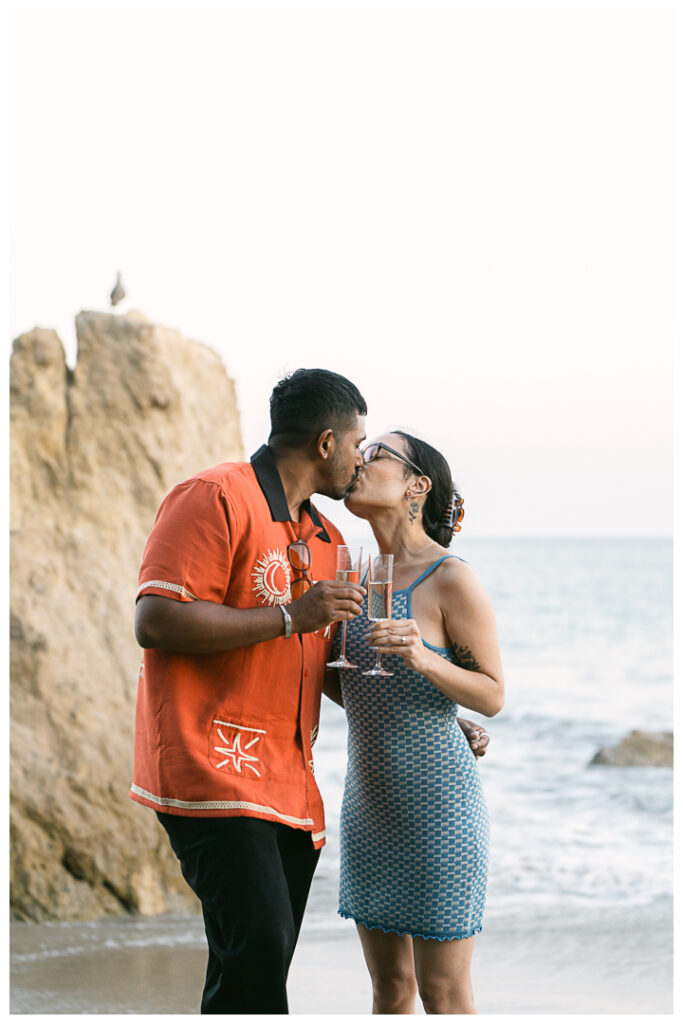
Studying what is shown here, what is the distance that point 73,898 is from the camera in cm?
623

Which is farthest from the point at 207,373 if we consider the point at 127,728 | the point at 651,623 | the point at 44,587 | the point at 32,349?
the point at 651,623

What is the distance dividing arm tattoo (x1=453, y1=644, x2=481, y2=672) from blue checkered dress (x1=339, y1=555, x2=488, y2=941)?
0.03 m

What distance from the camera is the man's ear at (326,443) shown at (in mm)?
3398

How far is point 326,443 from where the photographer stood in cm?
342

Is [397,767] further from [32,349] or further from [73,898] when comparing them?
[32,349]

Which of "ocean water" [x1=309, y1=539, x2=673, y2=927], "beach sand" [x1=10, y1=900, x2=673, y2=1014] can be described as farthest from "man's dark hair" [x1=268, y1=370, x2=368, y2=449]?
"ocean water" [x1=309, y1=539, x2=673, y2=927]

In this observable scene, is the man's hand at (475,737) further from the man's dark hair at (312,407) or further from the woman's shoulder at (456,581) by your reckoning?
the man's dark hair at (312,407)

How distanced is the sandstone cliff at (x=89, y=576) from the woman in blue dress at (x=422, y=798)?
10.7 ft

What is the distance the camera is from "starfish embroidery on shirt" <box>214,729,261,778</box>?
3.13 metres

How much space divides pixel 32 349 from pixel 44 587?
5.64ft

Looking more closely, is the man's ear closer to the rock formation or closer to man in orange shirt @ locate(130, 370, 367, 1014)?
man in orange shirt @ locate(130, 370, 367, 1014)

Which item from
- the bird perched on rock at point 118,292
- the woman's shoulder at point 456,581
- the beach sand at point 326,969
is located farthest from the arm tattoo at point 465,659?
the bird perched on rock at point 118,292

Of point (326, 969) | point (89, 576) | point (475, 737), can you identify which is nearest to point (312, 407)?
point (475, 737)

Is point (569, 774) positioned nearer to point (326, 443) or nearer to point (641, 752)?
point (641, 752)
